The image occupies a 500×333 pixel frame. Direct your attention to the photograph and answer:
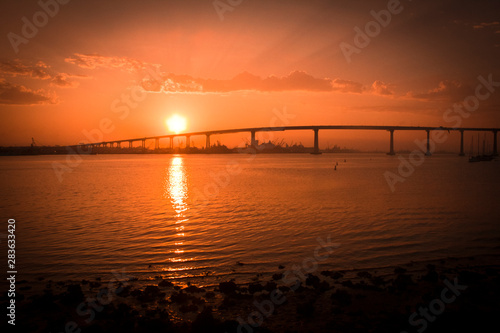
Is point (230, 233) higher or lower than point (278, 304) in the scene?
lower

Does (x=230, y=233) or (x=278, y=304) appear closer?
(x=278, y=304)

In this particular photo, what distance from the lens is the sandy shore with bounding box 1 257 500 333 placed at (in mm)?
5871

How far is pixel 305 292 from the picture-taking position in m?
7.45

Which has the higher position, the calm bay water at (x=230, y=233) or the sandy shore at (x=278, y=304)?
the sandy shore at (x=278, y=304)

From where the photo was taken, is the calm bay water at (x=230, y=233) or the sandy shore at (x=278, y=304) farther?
the calm bay water at (x=230, y=233)

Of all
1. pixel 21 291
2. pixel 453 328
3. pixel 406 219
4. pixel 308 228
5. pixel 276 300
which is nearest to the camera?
pixel 453 328

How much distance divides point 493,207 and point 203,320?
23.3 metres

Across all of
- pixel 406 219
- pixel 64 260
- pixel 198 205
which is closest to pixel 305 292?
pixel 64 260

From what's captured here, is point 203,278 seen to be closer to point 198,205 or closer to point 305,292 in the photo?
point 305,292

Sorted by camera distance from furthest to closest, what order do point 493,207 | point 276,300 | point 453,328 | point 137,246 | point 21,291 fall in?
point 493,207 < point 137,246 < point 21,291 < point 276,300 < point 453,328

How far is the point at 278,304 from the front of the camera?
6.84 metres

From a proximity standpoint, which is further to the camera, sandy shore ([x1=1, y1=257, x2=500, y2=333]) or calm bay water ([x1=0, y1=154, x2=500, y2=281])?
calm bay water ([x1=0, y1=154, x2=500, y2=281])

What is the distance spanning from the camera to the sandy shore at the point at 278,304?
587cm

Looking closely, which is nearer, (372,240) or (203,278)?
(203,278)
